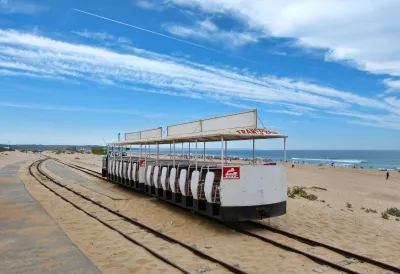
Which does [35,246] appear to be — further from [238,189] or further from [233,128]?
[233,128]

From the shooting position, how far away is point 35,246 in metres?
7.88

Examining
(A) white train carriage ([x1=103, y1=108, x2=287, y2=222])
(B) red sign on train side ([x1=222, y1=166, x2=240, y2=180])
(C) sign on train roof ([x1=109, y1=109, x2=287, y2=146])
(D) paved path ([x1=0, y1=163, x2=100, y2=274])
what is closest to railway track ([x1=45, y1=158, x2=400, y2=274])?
(A) white train carriage ([x1=103, y1=108, x2=287, y2=222])

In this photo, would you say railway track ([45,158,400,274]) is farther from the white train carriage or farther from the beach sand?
the white train carriage

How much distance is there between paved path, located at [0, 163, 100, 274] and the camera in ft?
21.4

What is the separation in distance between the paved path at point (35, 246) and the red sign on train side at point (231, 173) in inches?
156

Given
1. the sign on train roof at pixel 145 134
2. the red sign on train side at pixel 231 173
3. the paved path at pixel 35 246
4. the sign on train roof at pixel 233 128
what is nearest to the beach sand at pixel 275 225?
the paved path at pixel 35 246

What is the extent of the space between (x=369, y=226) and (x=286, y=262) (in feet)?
17.6

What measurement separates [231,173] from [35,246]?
5.07m

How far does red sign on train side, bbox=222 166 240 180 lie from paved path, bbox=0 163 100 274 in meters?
3.97

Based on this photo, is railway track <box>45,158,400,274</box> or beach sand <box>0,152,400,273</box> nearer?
railway track <box>45,158,400,274</box>

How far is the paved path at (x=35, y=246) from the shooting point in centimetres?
653

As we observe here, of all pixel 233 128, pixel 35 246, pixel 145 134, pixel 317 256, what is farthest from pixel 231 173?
pixel 145 134

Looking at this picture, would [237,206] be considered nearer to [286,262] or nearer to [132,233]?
[286,262]

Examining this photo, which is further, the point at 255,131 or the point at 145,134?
the point at 145,134
